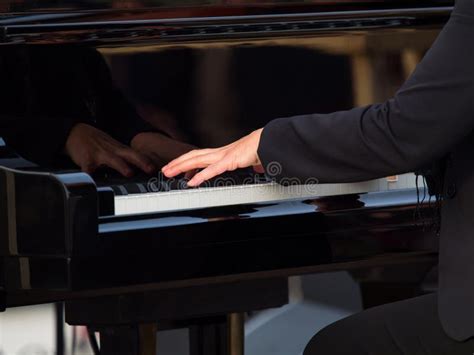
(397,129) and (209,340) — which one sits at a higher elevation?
(397,129)

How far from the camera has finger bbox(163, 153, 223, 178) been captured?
1778mm

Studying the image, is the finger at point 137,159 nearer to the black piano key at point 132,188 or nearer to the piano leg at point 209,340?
the black piano key at point 132,188

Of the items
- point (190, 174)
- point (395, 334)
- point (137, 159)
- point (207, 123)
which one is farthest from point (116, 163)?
point (395, 334)

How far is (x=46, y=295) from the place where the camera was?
6.09ft

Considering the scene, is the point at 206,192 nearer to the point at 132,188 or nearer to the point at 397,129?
the point at 132,188

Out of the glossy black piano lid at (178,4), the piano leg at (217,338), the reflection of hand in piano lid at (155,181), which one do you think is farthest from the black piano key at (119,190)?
the piano leg at (217,338)

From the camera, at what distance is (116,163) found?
197 centimetres

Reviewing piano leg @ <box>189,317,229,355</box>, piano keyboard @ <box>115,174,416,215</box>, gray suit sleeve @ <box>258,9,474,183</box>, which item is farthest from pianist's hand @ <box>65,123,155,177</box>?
piano leg @ <box>189,317,229,355</box>

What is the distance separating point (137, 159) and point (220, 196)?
0.63ft

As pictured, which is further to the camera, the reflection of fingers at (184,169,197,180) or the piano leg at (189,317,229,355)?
the piano leg at (189,317,229,355)

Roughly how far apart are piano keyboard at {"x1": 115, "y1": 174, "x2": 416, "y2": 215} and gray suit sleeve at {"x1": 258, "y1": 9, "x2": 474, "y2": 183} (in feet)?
0.54

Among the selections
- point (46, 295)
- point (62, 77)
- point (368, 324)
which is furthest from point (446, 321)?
point (62, 77)

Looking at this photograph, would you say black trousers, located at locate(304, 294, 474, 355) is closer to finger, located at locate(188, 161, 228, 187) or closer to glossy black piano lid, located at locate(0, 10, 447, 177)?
finger, located at locate(188, 161, 228, 187)

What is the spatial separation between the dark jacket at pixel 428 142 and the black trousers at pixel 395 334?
0.03 meters
